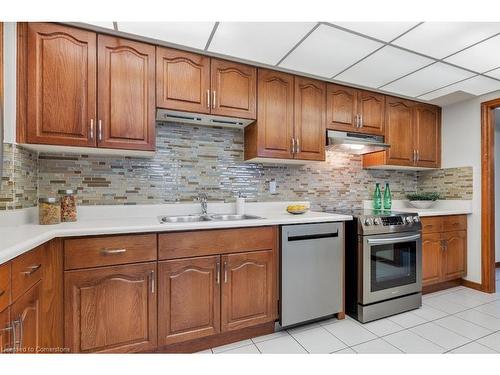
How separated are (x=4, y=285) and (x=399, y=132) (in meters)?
3.45

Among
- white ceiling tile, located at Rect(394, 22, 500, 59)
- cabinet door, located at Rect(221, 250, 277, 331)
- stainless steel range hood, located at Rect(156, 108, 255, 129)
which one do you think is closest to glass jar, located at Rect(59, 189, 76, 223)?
stainless steel range hood, located at Rect(156, 108, 255, 129)

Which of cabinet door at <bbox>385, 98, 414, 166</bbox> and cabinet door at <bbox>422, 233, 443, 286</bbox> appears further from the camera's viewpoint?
cabinet door at <bbox>385, 98, 414, 166</bbox>

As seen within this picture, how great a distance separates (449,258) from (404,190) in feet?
3.19

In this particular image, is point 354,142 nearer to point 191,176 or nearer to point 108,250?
point 191,176

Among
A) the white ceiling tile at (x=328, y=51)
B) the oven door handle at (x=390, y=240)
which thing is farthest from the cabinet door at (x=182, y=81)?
the oven door handle at (x=390, y=240)

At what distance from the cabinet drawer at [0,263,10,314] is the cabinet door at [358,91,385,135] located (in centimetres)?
288

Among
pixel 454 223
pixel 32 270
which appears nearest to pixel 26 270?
pixel 32 270

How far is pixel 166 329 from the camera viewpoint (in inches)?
64.5

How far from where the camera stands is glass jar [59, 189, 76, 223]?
70.7 inches

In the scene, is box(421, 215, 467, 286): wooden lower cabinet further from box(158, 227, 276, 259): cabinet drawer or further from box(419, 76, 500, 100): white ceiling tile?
box(158, 227, 276, 259): cabinet drawer

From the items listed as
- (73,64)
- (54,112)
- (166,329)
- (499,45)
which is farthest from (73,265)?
(499,45)

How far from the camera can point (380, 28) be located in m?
1.69

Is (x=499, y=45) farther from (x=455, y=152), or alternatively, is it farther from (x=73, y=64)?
(x=73, y=64)

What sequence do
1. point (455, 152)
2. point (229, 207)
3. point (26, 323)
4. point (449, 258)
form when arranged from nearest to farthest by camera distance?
point (26, 323)
point (229, 207)
point (449, 258)
point (455, 152)
